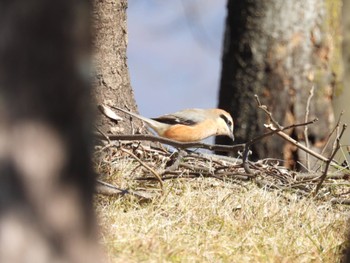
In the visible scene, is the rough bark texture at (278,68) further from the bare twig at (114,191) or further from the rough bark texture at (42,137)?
the rough bark texture at (42,137)

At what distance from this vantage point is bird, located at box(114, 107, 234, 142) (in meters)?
8.31

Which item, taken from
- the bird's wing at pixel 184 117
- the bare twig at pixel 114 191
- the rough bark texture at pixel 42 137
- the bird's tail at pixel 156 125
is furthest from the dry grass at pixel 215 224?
the bird's wing at pixel 184 117

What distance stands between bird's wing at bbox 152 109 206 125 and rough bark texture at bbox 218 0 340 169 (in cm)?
49

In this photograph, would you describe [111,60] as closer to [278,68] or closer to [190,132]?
[190,132]

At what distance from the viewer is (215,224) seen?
5.58m

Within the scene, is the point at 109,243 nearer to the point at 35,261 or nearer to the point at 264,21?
the point at 35,261

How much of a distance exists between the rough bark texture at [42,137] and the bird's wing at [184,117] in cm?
523

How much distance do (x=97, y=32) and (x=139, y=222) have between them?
241cm

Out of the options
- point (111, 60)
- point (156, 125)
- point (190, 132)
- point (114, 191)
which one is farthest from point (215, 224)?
point (190, 132)

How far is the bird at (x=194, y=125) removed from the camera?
327 inches

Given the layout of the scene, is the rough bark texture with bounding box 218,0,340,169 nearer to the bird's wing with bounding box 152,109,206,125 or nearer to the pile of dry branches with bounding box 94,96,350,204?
the bird's wing with bounding box 152,109,206,125

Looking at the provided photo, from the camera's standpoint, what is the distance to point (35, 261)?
288 centimetres

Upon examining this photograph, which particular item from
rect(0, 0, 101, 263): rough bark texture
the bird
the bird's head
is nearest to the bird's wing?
the bird

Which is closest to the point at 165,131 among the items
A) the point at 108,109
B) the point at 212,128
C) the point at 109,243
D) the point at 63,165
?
the point at 212,128
